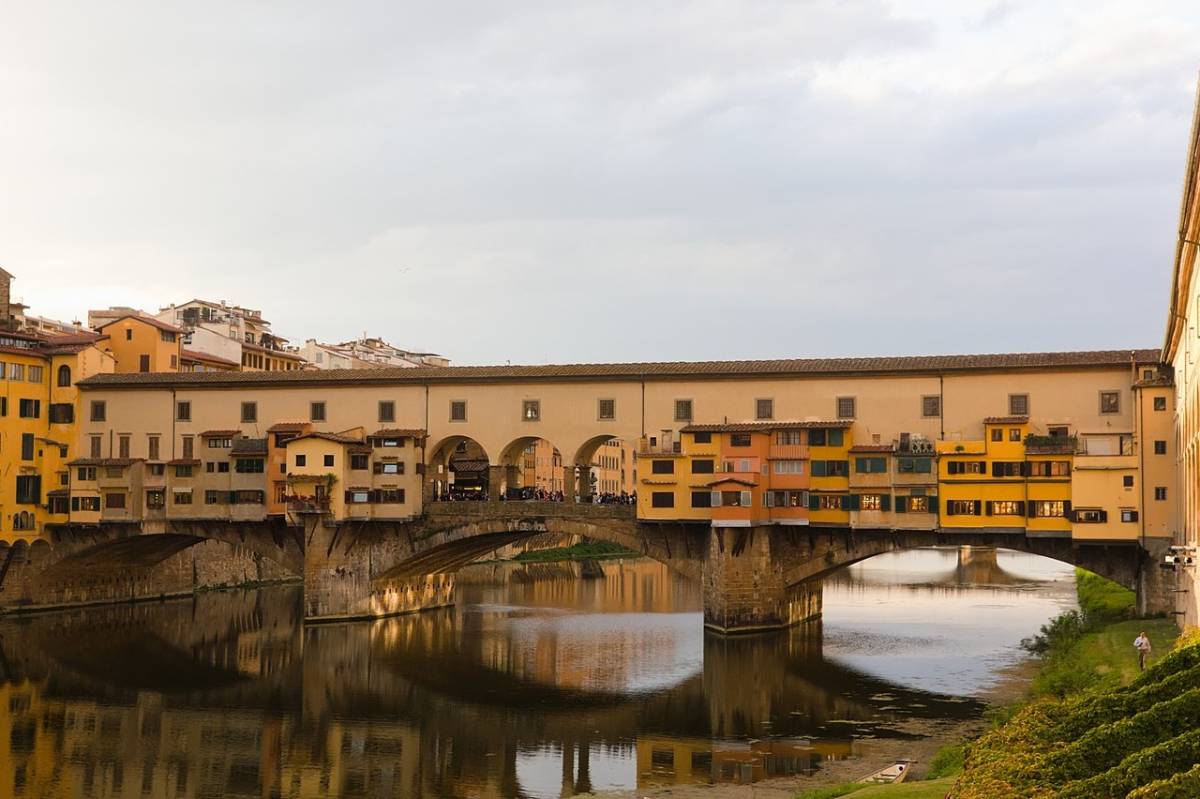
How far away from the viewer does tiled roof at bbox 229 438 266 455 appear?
5653 cm

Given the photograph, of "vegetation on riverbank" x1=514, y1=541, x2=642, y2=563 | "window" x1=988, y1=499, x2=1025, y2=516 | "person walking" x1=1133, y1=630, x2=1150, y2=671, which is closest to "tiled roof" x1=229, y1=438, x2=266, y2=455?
"window" x1=988, y1=499, x2=1025, y2=516

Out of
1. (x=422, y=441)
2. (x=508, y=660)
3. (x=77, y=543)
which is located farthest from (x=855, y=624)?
(x=77, y=543)

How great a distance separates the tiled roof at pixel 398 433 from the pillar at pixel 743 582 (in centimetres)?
1413

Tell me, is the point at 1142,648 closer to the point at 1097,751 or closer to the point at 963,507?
the point at 1097,751

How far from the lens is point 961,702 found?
37.1 meters

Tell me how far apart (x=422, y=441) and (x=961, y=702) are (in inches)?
1086

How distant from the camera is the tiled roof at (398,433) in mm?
54812

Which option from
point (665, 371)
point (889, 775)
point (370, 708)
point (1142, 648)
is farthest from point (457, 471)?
point (889, 775)

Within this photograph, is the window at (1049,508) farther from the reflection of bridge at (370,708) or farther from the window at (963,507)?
the reflection of bridge at (370,708)

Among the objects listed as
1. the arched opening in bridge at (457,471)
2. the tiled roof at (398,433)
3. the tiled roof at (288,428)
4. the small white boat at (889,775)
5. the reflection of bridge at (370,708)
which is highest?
the tiled roof at (288,428)

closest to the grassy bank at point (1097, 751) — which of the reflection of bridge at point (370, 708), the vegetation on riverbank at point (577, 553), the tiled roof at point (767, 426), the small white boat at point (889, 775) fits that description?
the small white boat at point (889, 775)

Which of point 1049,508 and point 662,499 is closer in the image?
point 1049,508

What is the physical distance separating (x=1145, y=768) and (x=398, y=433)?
43.3 meters

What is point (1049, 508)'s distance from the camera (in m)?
45.7
